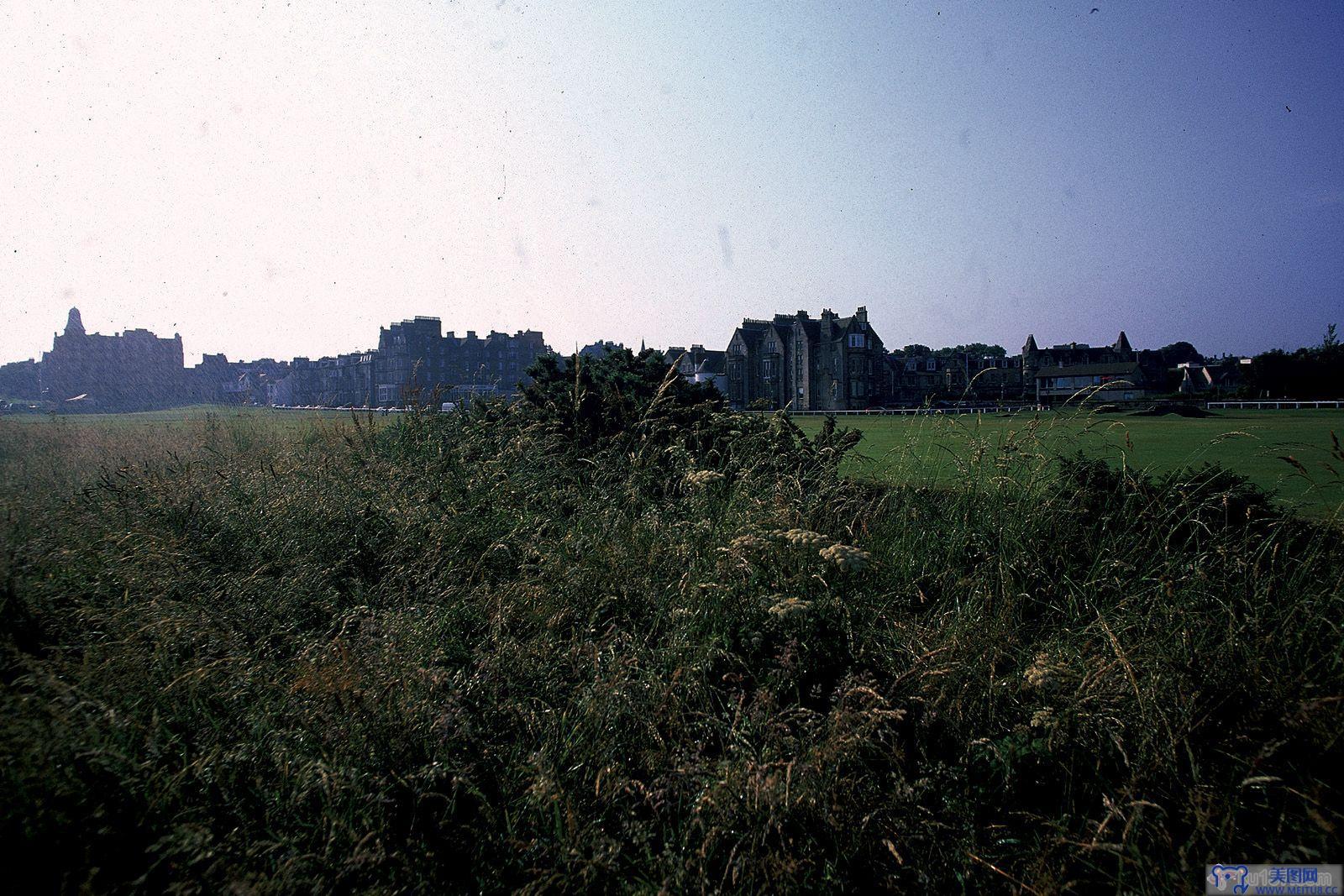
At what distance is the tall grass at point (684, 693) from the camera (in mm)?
2045

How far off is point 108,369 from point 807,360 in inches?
1997

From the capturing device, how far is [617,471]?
5.42 metres

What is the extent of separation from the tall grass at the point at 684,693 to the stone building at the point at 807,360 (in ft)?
166

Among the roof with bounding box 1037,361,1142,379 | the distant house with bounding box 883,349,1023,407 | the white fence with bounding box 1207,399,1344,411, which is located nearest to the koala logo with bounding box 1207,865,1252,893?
the white fence with bounding box 1207,399,1344,411

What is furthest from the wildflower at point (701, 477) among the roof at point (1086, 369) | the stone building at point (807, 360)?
the roof at point (1086, 369)

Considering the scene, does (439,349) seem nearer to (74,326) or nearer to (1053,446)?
(74,326)

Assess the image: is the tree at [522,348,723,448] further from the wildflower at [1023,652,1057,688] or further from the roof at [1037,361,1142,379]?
the roof at [1037,361,1142,379]

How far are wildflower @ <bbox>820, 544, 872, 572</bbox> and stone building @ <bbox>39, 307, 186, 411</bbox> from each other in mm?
13520

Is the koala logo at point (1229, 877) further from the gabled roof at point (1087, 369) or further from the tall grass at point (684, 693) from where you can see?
Answer: the gabled roof at point (1087, 369)

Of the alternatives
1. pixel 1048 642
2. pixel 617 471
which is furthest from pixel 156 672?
pixel 1048 642

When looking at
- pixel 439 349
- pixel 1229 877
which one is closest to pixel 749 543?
pixel 1229 877

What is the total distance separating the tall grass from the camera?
2045 millimetres

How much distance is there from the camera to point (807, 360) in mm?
57875

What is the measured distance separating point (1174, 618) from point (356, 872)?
3.45 metres
